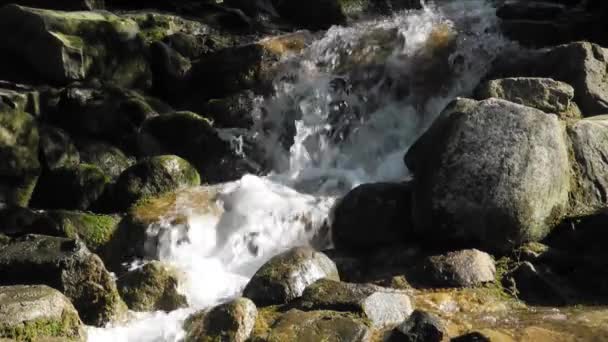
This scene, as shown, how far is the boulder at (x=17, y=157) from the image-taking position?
34.6 ft

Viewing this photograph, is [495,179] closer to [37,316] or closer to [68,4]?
[37,316]

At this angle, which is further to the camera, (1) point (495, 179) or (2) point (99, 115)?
(2) point (99, 115)

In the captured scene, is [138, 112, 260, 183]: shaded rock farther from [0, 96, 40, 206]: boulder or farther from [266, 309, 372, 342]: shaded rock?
[266, 309, 372, 342]: shaded rock

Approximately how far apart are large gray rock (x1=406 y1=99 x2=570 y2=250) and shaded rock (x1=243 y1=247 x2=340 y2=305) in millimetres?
1367

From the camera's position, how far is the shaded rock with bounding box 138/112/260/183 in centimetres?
1145

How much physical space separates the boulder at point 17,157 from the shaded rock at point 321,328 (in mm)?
5970

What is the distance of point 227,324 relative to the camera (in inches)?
239

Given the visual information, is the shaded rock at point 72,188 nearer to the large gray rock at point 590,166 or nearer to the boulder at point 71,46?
the boulder at point 71,46

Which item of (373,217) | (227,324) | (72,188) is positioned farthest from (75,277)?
(72,188)

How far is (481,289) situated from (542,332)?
1.09 meters

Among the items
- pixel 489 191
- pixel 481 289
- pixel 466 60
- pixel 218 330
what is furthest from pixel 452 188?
pixel 466 60

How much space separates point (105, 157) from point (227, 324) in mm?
6232

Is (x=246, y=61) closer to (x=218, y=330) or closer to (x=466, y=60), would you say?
(x=466, y=60)

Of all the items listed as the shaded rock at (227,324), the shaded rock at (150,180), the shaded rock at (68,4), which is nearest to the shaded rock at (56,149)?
the shaded rock at (150,180)
